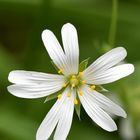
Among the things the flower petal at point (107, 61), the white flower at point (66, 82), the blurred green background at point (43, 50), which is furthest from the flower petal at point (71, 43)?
the blurred green background at point (43, 50)

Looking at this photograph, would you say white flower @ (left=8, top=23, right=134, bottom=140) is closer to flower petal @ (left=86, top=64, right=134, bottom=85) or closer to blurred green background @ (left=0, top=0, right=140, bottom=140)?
flower petal @ (left=86, top=64, right=134, bottom=85)

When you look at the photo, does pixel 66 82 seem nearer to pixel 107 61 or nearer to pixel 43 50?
pixel 107 61

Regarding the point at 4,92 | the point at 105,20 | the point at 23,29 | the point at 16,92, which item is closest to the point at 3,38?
the point at 23,29

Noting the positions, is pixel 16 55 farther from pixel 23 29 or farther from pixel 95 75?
pixel 95 75

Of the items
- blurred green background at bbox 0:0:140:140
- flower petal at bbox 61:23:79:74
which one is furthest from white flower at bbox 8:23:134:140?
blurred green background at bbox 0:0:140:140

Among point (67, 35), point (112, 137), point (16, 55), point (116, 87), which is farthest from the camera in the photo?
point (16, 55)

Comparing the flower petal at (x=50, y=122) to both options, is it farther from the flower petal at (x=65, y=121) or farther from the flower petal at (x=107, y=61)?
the flower petal at (x=107, y=61)
